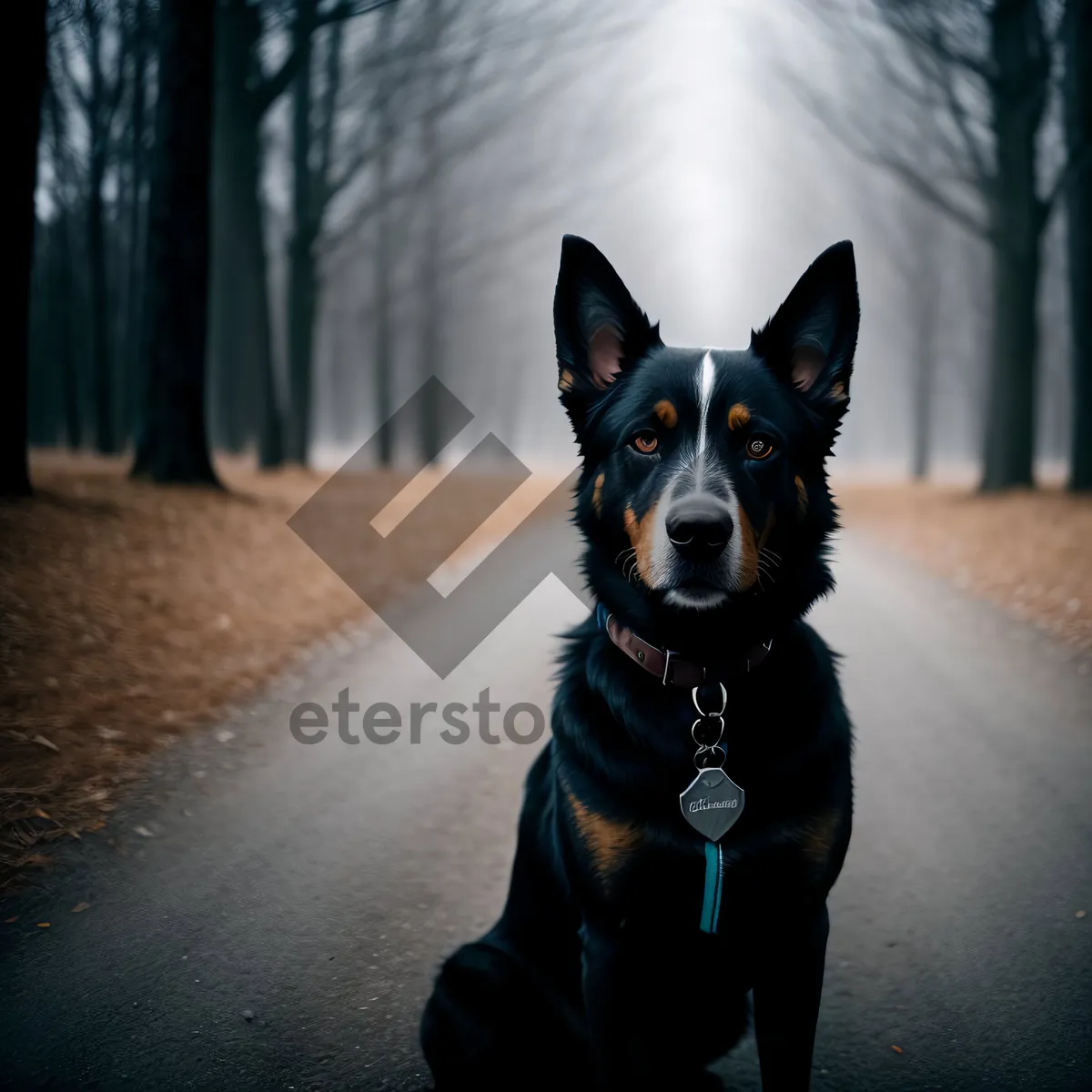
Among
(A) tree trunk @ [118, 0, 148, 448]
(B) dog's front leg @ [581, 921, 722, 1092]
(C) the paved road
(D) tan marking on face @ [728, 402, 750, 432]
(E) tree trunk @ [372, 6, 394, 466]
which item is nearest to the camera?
(B) dog's front leg @ [581, 921, 722, 1092]

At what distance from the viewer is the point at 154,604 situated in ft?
21.7

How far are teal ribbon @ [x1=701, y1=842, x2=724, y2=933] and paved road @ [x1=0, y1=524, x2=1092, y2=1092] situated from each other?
80 centimetres

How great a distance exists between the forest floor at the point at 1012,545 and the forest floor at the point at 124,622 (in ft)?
20.9

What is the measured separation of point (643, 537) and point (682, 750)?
0.61 meters

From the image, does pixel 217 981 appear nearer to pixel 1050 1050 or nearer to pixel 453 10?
pixel 1050 1050

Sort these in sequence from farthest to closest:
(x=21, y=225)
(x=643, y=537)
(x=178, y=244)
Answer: (x=178, y=244) → (x=21, y=225) → (x=643, y=537)

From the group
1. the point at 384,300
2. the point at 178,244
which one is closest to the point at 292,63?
the point at 178,244

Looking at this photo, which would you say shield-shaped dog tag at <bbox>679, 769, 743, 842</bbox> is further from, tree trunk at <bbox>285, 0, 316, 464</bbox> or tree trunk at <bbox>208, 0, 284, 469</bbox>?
tree trunk at <bbox>285, 0, 316, 464</bbox>

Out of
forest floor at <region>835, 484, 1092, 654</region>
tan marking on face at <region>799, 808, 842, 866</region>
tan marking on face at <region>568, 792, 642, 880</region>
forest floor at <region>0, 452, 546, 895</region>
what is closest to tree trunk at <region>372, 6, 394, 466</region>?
forest floor at <region>0, 452, 546, 895</region>

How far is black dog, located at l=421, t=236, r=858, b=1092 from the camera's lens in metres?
2.26

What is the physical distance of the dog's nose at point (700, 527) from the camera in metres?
2.30

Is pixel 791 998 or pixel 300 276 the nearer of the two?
pixel 791 998

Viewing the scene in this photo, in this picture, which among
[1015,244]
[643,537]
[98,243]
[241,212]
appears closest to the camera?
[643,537]

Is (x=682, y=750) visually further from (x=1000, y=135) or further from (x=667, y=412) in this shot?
(x=1000, y=135)
